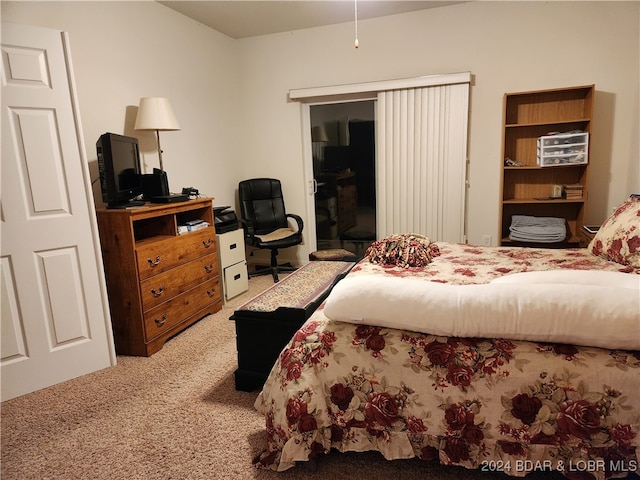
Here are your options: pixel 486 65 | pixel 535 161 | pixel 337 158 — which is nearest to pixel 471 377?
pixel 535 161

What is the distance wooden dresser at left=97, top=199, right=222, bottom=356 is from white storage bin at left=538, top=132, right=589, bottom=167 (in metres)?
2.89

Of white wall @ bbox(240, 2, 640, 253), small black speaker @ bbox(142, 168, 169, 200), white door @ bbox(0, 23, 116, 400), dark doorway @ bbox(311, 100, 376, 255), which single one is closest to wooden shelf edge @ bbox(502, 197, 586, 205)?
white wall @ bbox(240, 2, 640, 253)

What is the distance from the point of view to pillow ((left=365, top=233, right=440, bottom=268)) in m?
2.27

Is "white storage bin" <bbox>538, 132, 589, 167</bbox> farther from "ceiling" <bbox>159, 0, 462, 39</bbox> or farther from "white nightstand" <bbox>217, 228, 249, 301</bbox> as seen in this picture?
"white nightstand" <bbox>217, 228, 249, 301</bbox>

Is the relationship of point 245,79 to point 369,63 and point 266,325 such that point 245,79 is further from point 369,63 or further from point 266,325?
point 266,325

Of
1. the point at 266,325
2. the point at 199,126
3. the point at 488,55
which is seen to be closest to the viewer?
the point at 266,325

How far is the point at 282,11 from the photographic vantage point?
3.61 meters

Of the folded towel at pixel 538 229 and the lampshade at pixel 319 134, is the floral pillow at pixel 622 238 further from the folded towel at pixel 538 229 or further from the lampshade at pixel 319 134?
the lampshade at pixel 319 134

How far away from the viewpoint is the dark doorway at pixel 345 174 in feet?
14.0

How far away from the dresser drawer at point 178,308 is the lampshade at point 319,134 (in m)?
2.01

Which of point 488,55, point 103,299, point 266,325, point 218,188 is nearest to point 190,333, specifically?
point 103,299

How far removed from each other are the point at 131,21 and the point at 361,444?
3.36m

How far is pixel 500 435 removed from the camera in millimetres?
1292

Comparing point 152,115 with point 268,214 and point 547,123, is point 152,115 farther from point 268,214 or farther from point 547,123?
point 547,123
